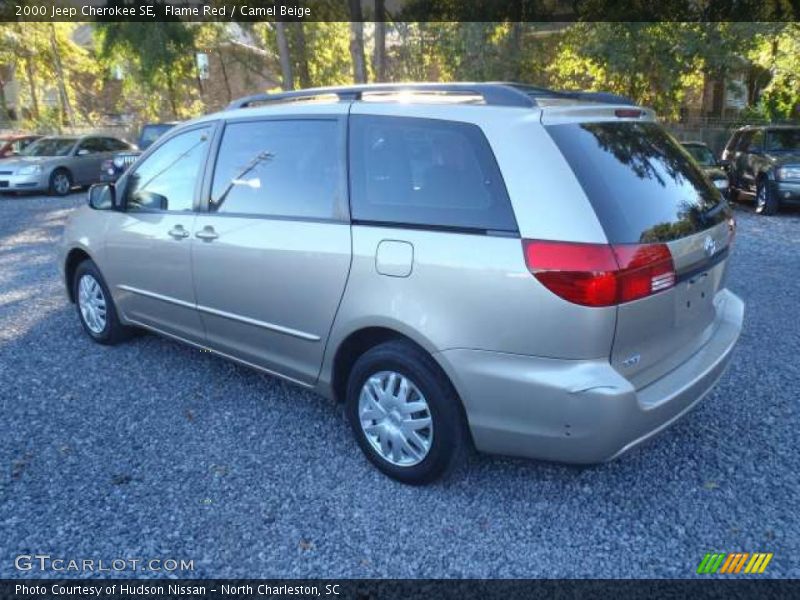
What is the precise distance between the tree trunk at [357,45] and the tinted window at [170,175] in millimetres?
12761

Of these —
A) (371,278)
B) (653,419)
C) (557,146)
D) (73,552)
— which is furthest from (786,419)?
(73,552)

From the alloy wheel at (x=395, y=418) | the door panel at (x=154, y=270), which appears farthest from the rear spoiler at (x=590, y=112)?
the door panel at (x=154, y=270)

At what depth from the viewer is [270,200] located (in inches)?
138

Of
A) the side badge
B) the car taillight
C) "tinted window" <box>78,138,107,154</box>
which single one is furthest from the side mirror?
"tinted window" <box>78,138,107,154</box>

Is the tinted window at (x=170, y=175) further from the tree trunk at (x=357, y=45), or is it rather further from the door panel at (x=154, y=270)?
the tree trunk at (x=357, y=45)

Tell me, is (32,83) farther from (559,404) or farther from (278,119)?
(559,404)

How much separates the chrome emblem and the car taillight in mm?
543

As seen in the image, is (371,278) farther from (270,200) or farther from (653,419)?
(653,419)

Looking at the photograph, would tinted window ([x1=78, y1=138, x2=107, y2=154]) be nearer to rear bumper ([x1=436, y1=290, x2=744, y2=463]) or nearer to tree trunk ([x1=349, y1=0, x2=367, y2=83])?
tree trunk ([x1=349, y1=0, x2=367, y2=83])

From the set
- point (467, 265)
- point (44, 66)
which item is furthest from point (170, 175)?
point (44, 66)

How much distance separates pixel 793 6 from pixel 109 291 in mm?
17564

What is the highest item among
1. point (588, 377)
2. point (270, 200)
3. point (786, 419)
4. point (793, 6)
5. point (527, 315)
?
point (793, 6)

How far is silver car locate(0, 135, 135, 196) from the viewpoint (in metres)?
15.2

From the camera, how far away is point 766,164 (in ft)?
37.8
